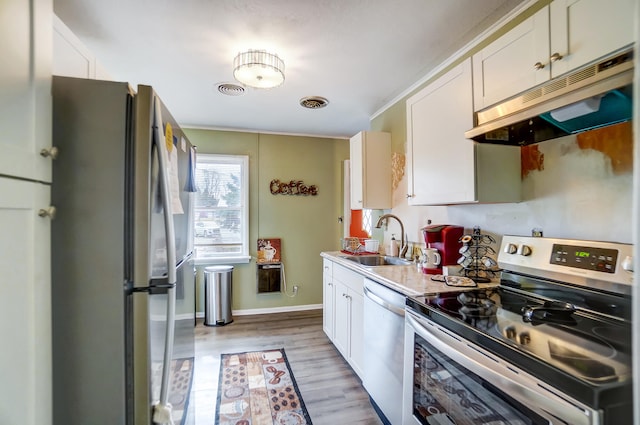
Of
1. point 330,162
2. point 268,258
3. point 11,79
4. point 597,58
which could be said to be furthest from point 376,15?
point 268,258

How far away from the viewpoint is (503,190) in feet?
5.46

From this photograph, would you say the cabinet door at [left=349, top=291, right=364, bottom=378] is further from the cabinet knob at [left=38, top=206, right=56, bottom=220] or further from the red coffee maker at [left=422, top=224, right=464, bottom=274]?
Answer: the cabinet knob at [left=38, top=206, right=56, bottom=220]

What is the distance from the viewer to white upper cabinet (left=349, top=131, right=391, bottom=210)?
2.96 m

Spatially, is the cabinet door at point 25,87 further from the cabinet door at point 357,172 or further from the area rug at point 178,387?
the cabinet door at point 357,172

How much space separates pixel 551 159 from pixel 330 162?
3.07m

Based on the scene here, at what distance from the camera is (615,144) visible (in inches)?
49.5

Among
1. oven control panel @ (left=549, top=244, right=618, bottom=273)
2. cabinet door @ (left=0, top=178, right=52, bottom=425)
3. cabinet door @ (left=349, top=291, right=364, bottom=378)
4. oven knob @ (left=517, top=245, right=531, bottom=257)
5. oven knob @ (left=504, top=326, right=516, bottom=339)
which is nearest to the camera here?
cabinet door @ (left=0, top=178, right=52, bottom=425)

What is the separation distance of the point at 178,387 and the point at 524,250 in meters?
1.72

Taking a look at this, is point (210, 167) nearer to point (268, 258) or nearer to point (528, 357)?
point (268, 258)

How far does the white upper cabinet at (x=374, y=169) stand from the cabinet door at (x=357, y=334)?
983mm

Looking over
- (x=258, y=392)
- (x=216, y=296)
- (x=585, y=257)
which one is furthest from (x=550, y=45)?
(x=216, y=296)

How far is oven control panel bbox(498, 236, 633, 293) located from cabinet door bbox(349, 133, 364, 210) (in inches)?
62.3

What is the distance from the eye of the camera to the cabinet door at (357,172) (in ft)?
9.76

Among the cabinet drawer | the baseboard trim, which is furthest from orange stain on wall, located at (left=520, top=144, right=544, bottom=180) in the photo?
the baseboard trim
